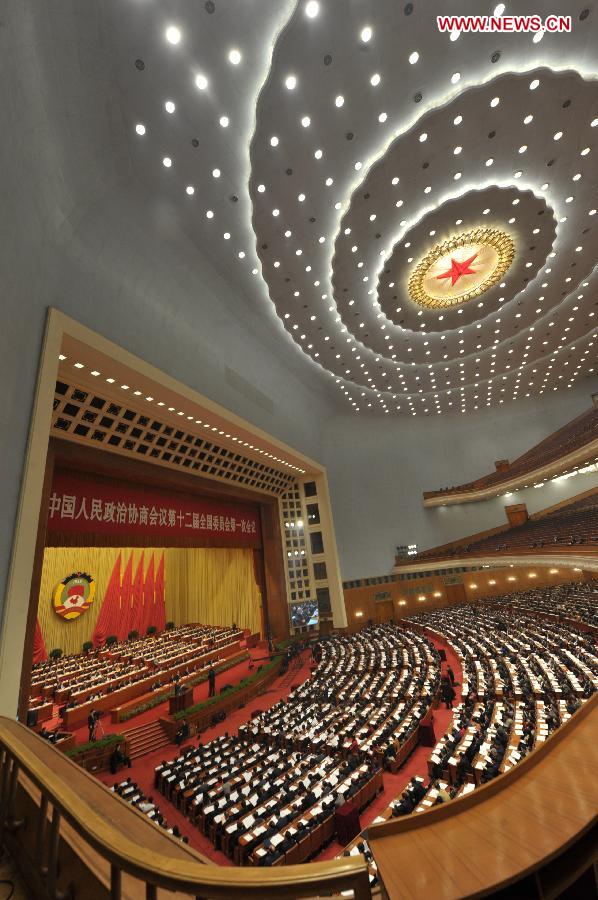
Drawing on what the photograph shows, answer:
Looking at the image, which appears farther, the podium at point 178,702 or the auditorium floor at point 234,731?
the podium at point 178,702

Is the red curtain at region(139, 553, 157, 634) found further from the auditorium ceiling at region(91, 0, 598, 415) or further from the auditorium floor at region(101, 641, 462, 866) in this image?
the auditorium ceiling at region(91, 0, 598, 415)

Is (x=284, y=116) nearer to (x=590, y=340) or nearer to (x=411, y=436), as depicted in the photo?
(x=590, y=340)

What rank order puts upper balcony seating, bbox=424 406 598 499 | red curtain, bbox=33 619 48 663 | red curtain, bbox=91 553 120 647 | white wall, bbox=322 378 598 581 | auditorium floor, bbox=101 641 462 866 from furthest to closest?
white wall, bbox=322 378 598 581
red curtain, bbox=91 553 120 647
upper balcony seating, bbox=424 406 598 499
red curtain, bbox=33 619 48 663
auditorium floor, bbox=101 641 462 866

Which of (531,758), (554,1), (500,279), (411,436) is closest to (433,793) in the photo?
(531,758)

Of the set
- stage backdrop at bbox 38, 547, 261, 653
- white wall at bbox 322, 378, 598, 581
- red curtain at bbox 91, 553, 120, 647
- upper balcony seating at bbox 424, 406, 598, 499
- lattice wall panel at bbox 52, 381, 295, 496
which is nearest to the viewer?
lattice wall panel at bbox 52, 381, 295, 496

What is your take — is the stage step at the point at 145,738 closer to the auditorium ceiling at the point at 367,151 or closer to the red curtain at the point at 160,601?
the red curtain at the point at 160,601

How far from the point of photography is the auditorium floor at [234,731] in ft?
20.9

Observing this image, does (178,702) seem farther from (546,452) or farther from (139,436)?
(546,452)

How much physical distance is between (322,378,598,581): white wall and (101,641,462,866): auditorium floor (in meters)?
11.8

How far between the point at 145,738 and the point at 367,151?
1736 cm

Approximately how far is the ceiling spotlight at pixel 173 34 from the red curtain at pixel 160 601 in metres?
24.7

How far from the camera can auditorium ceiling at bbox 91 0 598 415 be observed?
7844mm

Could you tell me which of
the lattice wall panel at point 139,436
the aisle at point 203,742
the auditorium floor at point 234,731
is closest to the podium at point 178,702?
the auditorium floor at point 234,731
